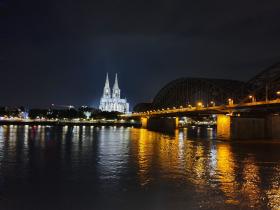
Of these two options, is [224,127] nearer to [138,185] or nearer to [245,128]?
[245,128]

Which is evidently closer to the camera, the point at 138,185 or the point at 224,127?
the point at 138,185

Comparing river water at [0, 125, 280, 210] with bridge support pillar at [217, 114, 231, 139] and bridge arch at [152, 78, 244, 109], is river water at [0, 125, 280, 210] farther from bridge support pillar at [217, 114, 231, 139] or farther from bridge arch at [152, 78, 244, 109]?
bridge arch at [152, 78, 244, 109]

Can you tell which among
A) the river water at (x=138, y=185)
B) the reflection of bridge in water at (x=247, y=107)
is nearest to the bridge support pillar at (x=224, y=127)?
the reflection of bridge in water at (x=247, y=107)

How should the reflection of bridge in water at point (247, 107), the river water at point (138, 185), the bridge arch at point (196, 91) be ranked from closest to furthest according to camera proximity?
the river water at point (138, 185) < the reflection of bridge in water at point (247, 107) < the bridge arch at point (196, 91)

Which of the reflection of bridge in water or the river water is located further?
the reflection of bridge in water

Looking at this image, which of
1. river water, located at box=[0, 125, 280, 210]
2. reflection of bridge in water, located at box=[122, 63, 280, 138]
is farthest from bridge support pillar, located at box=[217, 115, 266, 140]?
river water, located at box=[0, 125, 280, 210]

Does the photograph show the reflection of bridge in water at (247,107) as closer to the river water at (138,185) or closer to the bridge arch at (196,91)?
the bridge arch at (196,91)

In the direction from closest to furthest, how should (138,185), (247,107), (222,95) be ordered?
(138,185)
(247,107)
(222,95)

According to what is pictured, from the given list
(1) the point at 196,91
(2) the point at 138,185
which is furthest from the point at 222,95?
(2) the point at 138,185

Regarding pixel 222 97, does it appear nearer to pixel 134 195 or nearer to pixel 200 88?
pixel 200 88

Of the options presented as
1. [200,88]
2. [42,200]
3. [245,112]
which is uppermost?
[200,88]

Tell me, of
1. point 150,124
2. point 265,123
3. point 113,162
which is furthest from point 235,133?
point 150,124

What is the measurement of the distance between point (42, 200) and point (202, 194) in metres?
8.63

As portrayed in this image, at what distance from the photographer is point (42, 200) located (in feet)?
62.4
